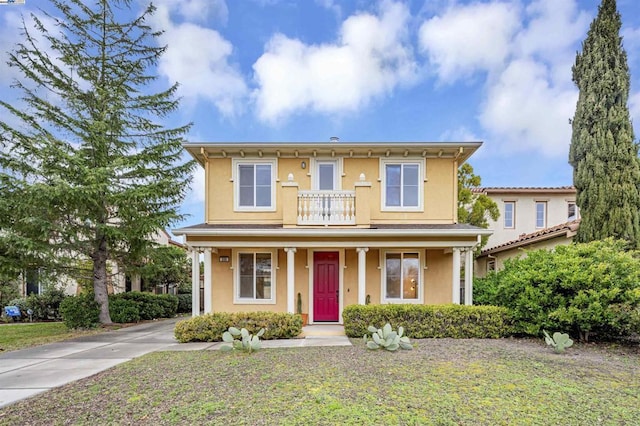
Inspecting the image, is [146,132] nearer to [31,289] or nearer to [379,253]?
[379,253]

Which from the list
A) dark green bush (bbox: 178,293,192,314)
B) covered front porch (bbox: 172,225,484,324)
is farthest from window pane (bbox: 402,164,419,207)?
dark green bush (bbox: 178,293,192,314)

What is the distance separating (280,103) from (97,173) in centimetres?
1036

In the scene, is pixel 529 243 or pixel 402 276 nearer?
pixel 402 276

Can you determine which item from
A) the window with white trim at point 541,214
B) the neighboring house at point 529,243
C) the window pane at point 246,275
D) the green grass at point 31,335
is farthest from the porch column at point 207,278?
the window with white trim at point 541,214

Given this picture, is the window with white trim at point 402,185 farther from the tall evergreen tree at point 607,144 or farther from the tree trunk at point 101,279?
the tree trunk at point 101,279

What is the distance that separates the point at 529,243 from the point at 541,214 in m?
7.63

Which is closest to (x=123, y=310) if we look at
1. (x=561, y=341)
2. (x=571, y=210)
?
(x=561, y=341)

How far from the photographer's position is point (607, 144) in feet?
40.6

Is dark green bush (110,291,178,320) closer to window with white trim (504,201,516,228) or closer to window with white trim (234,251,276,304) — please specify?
window with white trim (234,251,276,304)

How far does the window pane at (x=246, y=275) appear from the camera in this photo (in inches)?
488

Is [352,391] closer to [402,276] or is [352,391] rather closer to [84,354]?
[84,354]

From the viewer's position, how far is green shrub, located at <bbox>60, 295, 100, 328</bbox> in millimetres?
12383

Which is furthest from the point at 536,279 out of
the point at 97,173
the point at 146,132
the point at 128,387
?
the point at 146,132

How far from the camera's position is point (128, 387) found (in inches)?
219
